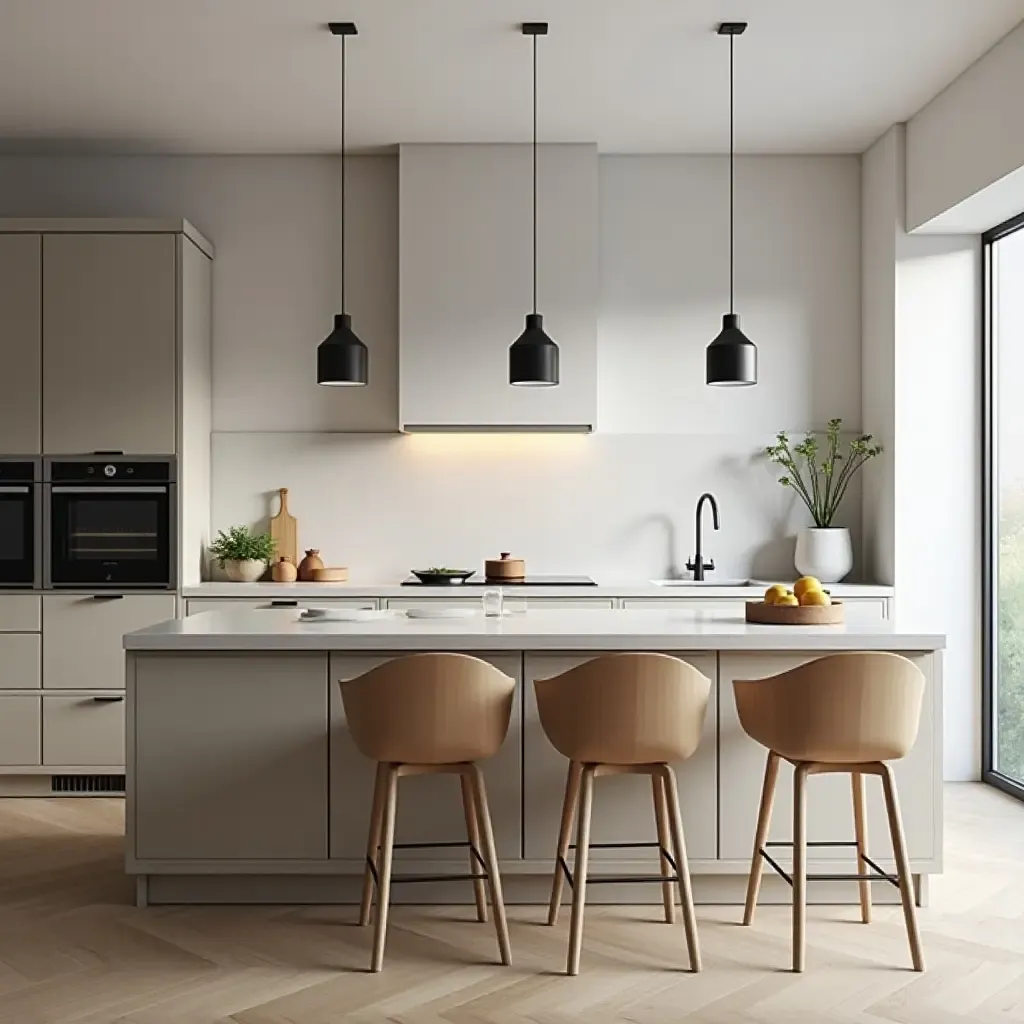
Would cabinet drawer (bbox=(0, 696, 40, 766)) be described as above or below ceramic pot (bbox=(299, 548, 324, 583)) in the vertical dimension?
below

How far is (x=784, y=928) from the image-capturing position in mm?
3893

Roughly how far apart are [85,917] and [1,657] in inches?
82.4

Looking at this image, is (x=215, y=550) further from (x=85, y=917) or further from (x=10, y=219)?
(x=85, y=917)

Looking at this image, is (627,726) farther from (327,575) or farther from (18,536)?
(18,536)

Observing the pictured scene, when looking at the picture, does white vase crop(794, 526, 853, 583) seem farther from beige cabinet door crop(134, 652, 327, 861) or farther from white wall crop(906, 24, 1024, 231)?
beige cabinet door crop(134, 652, 327, 861)

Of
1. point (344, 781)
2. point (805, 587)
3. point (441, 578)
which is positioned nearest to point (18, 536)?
point (441, 578)

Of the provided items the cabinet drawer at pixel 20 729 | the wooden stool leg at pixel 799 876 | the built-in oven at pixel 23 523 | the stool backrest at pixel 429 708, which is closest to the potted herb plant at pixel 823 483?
the wooden stool leg at pixel 799 876

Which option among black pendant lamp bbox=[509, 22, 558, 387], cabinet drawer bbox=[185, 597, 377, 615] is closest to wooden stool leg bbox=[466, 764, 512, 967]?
black pendant lamp bbox=[509, 22, 558, 387]

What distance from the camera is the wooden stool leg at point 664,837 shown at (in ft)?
12.5

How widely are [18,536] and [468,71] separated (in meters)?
2.75

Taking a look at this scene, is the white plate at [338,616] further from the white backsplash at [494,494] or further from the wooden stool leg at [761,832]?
the white backsplash at [494,494]

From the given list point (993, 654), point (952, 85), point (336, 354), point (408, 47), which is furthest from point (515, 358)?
point (993, 654)

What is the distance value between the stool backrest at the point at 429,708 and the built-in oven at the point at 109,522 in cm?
249

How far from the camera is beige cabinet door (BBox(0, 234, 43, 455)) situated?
5754 mm
